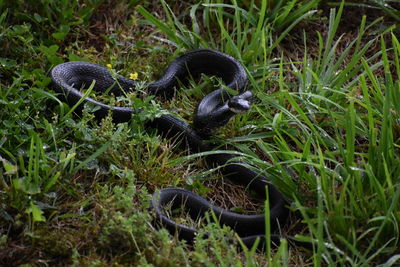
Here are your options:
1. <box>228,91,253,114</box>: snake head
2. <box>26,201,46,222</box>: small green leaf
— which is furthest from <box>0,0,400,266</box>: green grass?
<box>228,91,253,114</box>: snake head

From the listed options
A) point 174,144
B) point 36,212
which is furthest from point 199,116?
point 36,212

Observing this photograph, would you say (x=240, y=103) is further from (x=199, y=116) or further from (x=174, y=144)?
(x=174, y=144)

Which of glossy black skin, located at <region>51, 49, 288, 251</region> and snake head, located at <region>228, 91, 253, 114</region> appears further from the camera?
snake head, located at <region>228, 91, 253, 114</region>

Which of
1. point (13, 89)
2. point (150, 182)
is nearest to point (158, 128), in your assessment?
point (150, 182)

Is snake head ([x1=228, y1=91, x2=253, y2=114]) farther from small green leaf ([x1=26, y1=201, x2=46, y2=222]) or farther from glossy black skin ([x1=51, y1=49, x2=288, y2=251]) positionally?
small green leaf ([x1=26, y1=201, x2=46, y2=222])

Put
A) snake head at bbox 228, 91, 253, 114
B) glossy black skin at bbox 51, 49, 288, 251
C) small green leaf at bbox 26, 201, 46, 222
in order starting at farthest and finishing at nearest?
snake head at bbox 228, 91, 253, 114 < glossy black skin at bbox 51, 49, 288, 251 < small green leaf at bbox 26, 201, 46, 222

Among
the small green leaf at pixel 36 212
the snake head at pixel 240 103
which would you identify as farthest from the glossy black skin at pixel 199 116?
the small green leaf at pixel 36 212

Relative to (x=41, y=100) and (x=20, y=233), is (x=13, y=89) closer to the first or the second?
(x=41, y=100)
